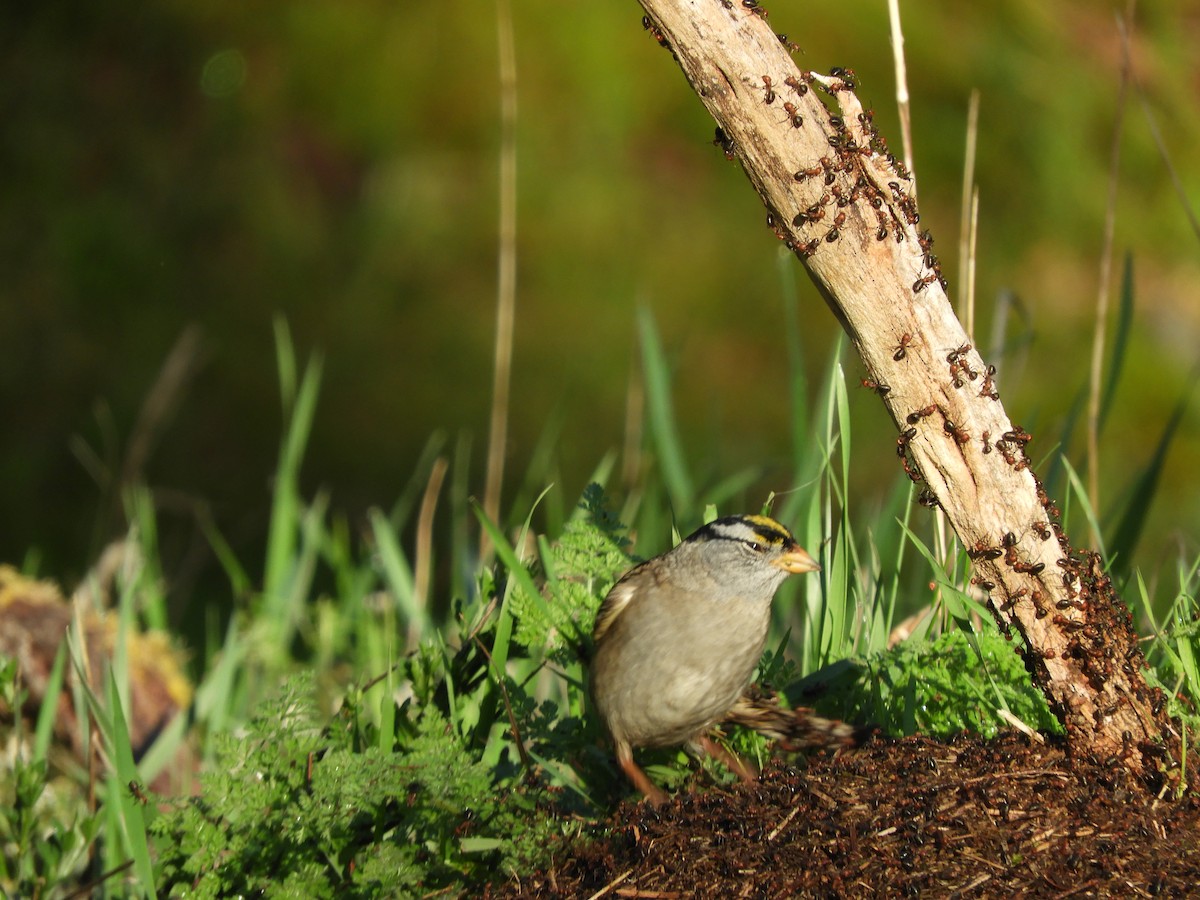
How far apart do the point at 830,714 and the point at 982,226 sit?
4355mm

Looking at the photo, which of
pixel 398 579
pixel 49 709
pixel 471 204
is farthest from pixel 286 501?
pixel 471 204

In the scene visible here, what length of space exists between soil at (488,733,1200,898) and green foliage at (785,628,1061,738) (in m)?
0.17

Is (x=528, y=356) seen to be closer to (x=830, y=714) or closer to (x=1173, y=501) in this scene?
(x=1173, y=501)

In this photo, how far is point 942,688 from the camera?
6.55 ft

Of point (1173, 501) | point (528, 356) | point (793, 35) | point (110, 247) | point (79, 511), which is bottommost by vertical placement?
point (1173, 501)

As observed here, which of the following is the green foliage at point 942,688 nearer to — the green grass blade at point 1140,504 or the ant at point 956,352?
the ant at point 956,352

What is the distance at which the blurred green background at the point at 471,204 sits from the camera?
18.9ft

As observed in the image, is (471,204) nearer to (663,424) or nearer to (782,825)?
(663,424)

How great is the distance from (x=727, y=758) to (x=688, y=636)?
20 centimetres

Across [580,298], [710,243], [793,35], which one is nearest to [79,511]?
[580,298]

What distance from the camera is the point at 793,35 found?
5590 millimetres

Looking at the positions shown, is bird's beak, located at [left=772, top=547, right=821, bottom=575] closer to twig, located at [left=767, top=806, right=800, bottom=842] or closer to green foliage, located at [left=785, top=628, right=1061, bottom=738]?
green foliage, located at [left=785, top=628, right=1061, bottom=738]

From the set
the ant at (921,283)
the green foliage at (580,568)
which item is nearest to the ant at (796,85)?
the ant at (921,283)

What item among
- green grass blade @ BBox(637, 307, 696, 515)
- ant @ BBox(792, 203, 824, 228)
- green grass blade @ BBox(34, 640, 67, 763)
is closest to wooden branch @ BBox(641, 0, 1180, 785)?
ant @ BBox(792, 203, 824, 228)
